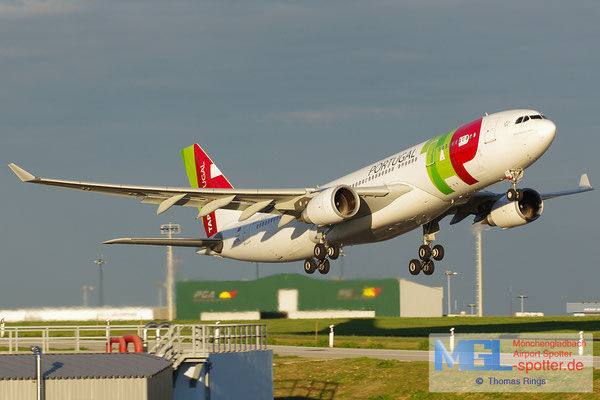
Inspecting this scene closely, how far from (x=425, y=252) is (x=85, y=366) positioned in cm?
2514

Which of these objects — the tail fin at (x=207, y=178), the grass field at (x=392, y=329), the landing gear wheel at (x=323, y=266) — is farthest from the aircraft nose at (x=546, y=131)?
the tail fin at (x=207, y=178)

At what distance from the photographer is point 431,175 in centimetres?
3988

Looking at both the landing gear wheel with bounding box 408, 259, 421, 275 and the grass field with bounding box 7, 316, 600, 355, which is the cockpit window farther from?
the grass field with bounding box 7, 316, 600, 355

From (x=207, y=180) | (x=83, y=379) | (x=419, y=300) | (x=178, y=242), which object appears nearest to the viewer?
(x=83, y=379)

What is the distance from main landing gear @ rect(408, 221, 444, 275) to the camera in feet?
157

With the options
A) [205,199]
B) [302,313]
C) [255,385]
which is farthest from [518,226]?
[302,313]

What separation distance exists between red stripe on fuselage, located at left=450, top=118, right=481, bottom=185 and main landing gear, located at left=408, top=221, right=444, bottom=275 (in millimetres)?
9310

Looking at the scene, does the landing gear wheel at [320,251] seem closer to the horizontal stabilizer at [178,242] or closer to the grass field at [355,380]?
the grass field at [355,380]

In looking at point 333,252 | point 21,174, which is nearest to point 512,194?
point 333,252

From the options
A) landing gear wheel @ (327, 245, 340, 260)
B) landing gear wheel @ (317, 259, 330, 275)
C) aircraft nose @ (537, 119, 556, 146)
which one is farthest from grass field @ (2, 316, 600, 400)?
aircraft nose @ (537, 119, 556, 146)

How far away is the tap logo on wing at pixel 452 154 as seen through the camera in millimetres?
38406

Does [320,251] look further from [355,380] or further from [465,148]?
[465,148]

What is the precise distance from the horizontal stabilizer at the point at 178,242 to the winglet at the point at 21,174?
10.00 meters

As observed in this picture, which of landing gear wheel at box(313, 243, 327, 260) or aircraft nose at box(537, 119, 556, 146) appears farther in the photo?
landing gear wheel at box(313, 243, 327, 260)
